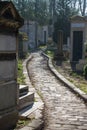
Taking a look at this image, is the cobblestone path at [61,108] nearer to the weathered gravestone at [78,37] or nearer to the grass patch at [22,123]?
the grass patch at [22,123]

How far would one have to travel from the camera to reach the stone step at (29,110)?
6.55 m

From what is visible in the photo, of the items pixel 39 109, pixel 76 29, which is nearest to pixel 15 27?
pixel 39 109

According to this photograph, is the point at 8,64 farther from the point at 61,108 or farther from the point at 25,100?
the point at 61,108

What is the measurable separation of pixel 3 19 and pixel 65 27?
3459 centimetres

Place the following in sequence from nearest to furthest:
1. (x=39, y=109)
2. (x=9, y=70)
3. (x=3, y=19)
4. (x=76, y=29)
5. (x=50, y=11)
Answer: (x=3, y=19)
(x=9, y=70)
(x=39, y=109)
(x=76, y=29)
(x=50, y=11)

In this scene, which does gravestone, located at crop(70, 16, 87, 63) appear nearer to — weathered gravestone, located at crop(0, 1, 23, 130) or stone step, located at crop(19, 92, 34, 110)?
stone step, located at crop(19, 92, 34, 110)

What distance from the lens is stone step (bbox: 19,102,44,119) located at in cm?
655

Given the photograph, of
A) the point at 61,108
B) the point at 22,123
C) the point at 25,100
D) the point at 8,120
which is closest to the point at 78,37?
the point at 61,108

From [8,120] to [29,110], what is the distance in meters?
1.39

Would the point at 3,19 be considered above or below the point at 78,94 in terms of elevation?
above

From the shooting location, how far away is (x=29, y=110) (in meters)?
7.06

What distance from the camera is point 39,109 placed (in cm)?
738

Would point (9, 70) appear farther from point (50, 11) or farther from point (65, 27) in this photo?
point (50, 11)

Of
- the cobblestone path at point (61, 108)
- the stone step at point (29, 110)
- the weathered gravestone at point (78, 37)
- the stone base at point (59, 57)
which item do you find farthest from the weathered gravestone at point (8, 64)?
the stone base at point (59, 57)
